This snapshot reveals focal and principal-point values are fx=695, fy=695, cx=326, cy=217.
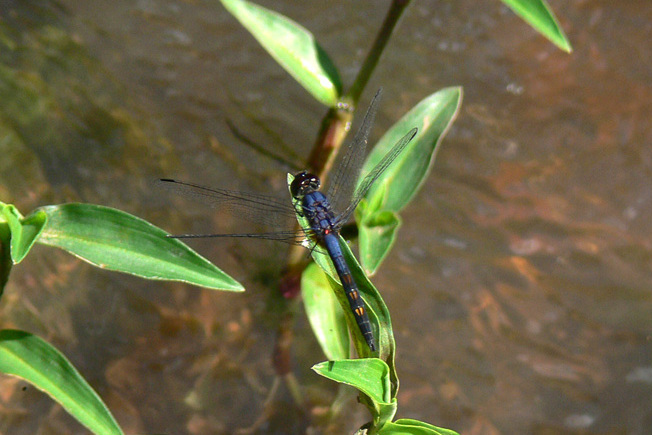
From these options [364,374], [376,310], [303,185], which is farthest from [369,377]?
[303,185]

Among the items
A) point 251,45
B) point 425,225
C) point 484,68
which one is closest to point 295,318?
point 425,225

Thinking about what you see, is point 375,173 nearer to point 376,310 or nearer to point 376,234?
point 376,234

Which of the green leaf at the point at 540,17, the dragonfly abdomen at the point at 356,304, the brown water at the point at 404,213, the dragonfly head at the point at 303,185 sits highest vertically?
the green leaf at the point at 540,17

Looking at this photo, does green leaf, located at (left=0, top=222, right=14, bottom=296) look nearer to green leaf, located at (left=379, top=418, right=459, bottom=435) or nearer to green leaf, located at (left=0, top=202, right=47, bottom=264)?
green leaf, located at (left=0, top=202, right=47, bottom=264)

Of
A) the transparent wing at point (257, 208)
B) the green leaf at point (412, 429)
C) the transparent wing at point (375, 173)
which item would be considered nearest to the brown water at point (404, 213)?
the transparent wing at point (257, 208)

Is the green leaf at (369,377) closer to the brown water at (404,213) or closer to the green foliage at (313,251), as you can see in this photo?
the green foliage at (313,251)

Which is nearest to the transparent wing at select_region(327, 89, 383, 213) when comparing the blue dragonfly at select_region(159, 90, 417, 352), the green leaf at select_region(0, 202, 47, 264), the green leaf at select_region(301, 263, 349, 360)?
the blue dragonfly at select_region(159, 90, 417, 352)
